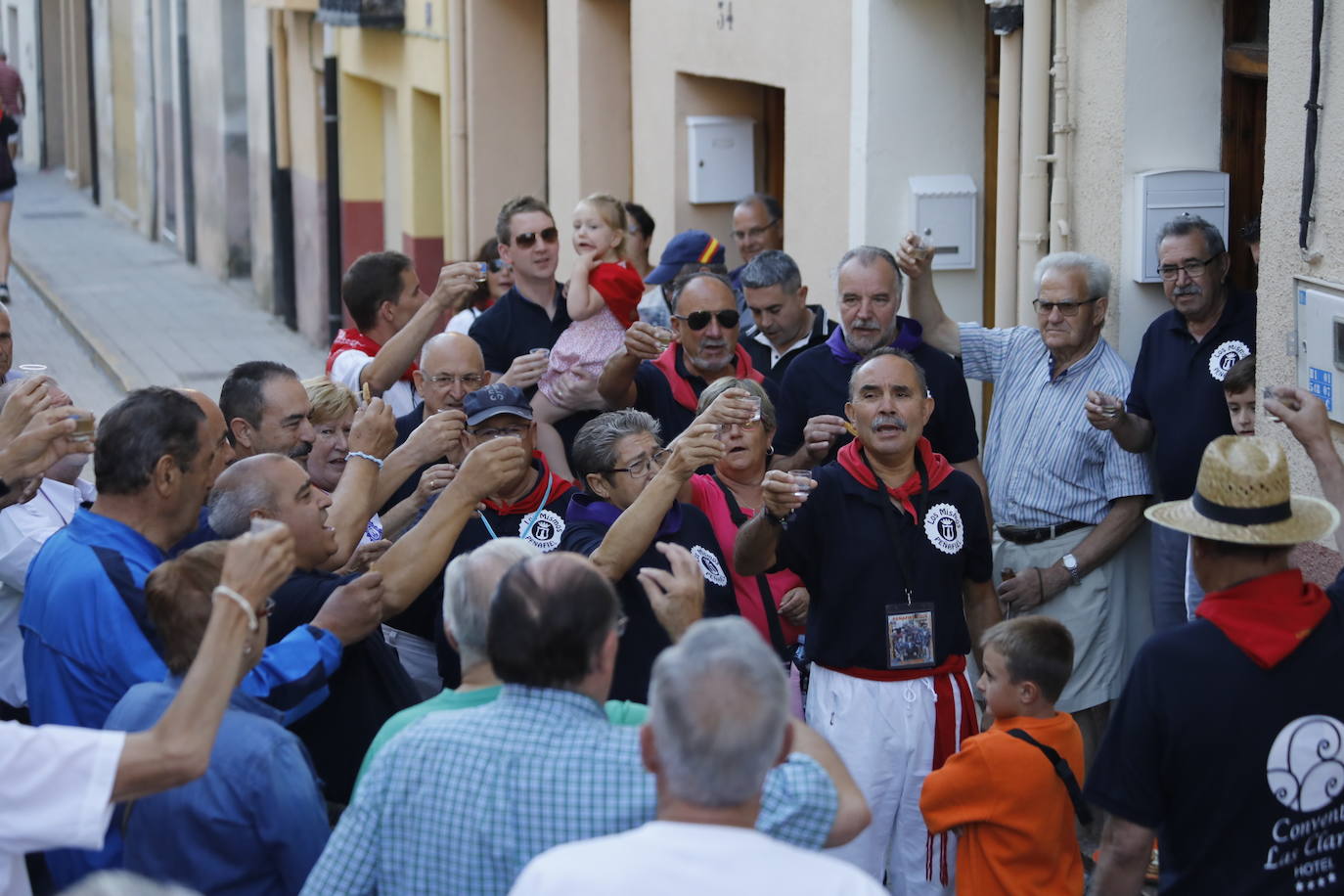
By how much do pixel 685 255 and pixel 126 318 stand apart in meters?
11.3

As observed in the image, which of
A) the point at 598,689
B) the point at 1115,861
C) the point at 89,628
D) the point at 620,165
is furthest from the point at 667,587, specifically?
the point at 620,165

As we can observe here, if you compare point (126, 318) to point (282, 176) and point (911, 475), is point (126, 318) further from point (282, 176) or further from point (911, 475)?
point (911, 475)

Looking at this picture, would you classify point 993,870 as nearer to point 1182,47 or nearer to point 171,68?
point 1182,47

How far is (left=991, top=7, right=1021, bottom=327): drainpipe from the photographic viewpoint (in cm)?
731

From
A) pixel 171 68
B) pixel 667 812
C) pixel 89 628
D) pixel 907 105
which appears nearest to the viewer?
pixel 667 812

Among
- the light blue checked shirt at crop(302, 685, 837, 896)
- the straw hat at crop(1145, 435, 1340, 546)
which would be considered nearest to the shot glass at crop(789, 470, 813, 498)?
the straw hat at crop(1145, 435, 1340, 546)

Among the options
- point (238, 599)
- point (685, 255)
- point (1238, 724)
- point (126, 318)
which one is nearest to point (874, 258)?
point (685, 255)

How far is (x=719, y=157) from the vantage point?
10.4 metres

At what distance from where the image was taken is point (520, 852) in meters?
3.11

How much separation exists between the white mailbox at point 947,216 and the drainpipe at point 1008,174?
0.77 metres

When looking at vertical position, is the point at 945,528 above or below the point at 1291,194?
below

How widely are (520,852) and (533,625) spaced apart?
16.2 inches

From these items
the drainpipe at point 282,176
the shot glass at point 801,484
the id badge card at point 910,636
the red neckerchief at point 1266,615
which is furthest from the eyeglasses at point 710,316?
the drainpipe at point 282,176

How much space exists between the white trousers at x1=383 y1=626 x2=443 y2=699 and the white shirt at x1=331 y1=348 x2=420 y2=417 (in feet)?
5.26
